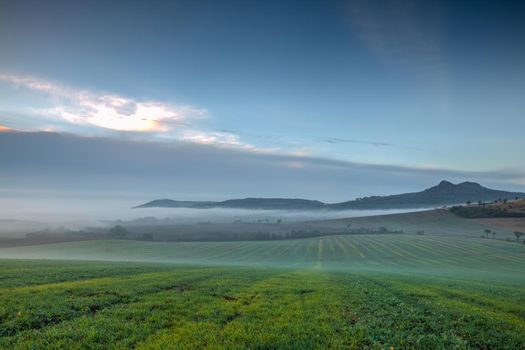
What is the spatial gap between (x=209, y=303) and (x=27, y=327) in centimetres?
836

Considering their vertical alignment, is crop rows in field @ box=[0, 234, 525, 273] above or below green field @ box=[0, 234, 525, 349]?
below

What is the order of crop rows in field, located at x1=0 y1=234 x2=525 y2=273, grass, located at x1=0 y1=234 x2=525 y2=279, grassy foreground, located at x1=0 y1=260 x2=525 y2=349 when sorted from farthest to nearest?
crop rows in field, located at x1=0 y1=234 x2=525 y2=273 < grass, located at x1=0 y1=234 x2=525 y2=279 < grassy foreground, located at x1=0 y1=260 x2=525 y2=349

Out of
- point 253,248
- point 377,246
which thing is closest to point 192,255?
point 253,248

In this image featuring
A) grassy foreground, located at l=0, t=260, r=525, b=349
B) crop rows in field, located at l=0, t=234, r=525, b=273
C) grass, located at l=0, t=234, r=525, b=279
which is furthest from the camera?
crop rows in field, located at l=0, t=234, r=525, b=273

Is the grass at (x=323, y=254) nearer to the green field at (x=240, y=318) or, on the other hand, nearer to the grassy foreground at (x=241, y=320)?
the green field at (x=240, y=318)

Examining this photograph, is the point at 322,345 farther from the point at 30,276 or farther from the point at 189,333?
the point at 30,276

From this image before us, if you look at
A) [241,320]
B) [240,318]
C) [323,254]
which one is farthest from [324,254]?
[241,320]

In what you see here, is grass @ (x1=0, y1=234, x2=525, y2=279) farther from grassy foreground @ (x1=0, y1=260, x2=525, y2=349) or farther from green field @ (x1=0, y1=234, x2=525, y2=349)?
grassy foreground @ (x1=0, y1=260, x2=525, y2=349)

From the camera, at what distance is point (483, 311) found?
18156 millimetres

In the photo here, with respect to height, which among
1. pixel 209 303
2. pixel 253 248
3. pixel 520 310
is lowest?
pixel 253 248

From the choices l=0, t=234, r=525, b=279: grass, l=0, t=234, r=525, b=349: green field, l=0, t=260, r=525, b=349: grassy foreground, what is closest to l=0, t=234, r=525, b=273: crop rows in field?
l=0, t=234, r=525, b=279: grass

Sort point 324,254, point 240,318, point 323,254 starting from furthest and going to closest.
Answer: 1. point 323,254
2. point 324,254
3. point 240,318

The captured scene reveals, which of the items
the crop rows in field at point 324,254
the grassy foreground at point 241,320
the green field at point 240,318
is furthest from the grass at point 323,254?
the grassy foreground at point 241,320

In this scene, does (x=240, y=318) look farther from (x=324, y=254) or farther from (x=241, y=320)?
(x=324, y=254)
